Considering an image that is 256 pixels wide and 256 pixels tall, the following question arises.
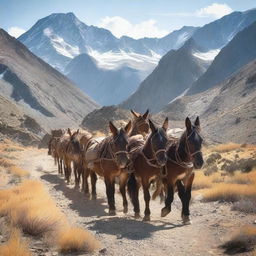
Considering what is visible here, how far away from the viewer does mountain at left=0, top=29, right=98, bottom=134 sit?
13638 centimetres

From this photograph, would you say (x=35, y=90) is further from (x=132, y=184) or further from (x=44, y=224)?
(x=44, y=224)

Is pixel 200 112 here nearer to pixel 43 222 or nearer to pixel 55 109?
pixel 55 109

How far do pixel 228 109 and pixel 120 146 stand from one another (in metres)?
105

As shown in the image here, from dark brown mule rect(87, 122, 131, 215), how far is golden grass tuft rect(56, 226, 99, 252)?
10.0ft

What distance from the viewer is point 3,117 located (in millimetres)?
84125

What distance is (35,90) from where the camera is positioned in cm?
14875

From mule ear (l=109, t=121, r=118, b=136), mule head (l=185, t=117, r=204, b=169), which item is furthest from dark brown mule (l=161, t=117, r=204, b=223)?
mule ear (l=109, t=121, r=118, b=136)

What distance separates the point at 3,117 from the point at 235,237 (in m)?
79.9

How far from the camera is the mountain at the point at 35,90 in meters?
136

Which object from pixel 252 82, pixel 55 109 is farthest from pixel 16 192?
pixel 55 109

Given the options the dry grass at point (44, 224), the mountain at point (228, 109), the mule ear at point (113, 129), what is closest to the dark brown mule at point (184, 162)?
the mule ear at point (113, 129)

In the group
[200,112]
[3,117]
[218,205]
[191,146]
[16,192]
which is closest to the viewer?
[191,146]

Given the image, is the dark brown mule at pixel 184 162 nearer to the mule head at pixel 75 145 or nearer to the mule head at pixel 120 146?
the mule head at pixel 120 146

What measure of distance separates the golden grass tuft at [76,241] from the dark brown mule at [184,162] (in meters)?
3.13
